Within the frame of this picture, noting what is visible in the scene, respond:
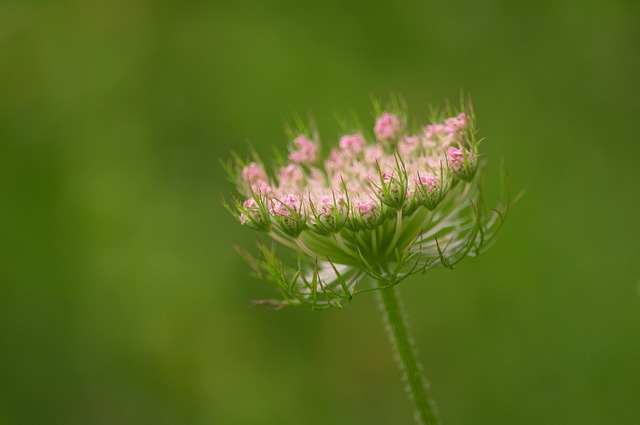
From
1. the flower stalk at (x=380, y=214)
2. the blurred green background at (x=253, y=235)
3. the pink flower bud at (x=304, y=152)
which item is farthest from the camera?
the blurred green background at (x=253, y=235)

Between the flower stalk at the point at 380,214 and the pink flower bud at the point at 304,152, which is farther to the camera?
the pink flower bud at the point at 304,152

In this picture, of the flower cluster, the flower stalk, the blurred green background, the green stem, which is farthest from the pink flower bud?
the blurred green background

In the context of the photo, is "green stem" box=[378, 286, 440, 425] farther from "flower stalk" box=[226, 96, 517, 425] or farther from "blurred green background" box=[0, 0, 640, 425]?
"blurred green background" box=[0, 0, 640, 425]

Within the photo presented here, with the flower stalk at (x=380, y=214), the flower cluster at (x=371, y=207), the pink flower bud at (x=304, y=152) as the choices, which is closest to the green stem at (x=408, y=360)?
the flower stalk at (x=380, y=214)

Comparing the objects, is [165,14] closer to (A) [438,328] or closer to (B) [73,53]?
(B) [73,53]

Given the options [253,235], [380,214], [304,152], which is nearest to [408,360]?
[380,214]

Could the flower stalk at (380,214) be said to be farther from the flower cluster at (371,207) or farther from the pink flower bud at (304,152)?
the pink flower bud at (304,152)
